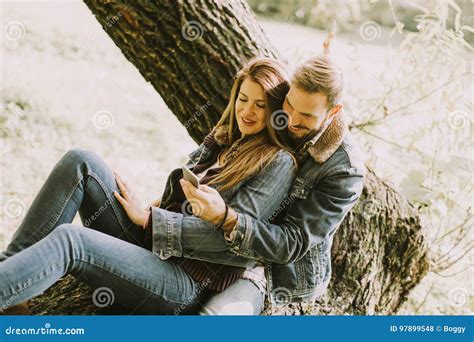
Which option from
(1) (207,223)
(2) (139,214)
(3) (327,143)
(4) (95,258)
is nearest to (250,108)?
(3) (327,143)

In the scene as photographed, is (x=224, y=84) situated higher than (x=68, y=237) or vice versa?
(x=224, y=84)

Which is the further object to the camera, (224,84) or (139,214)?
(224,84)

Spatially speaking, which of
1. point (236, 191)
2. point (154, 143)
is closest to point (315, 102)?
point (236, 191)

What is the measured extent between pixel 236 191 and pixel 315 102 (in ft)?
1.10

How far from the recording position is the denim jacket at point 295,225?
164 cm

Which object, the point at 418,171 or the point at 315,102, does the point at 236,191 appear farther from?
the point at 418,171

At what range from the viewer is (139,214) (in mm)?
1826

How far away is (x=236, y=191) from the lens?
5.55 feet

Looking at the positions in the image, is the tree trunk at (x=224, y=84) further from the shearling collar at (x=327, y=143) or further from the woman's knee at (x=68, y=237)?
the woman's knee at (x=68, y=237)

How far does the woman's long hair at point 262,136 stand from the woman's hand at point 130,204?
26 centimetres

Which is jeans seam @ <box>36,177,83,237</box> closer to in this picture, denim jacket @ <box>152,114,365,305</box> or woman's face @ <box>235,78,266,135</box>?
denim jacket @ <box>152,114,365,305</box>

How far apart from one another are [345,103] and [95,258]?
156 centimetres

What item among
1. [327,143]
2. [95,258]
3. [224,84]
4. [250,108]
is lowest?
[95,258]

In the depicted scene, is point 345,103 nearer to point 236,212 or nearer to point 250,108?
point 250,108
